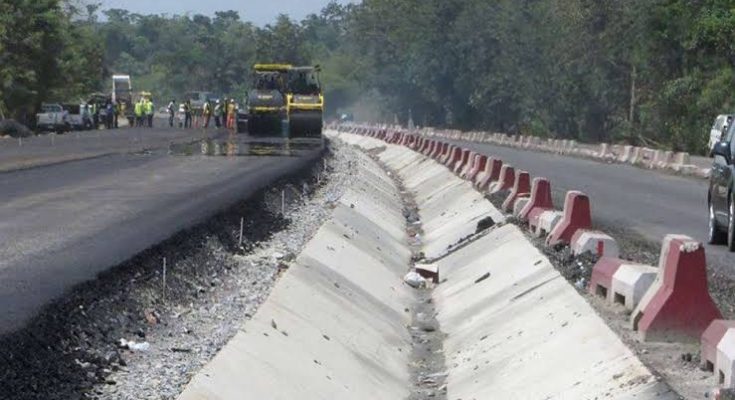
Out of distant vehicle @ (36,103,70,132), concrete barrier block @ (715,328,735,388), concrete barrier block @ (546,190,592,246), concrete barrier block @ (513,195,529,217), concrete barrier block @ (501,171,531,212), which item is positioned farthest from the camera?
distant vehicle @ (36,103,70,132)

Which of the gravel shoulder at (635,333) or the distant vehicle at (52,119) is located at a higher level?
the gravel shoulder at (635,333)

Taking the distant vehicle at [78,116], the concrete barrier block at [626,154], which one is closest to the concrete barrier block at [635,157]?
the concrete barrier block at [626,154]

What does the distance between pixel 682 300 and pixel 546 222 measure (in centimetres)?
899

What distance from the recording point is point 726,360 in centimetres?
978

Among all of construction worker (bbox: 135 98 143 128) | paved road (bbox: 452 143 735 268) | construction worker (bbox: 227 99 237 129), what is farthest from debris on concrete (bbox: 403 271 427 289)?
construction worker (bbox: 135 98 143 128)

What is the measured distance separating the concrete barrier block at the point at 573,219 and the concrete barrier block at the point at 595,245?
1.36 metres

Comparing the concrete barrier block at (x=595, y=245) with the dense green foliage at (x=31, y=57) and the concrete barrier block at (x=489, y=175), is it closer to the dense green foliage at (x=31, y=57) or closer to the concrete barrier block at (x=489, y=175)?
the concrete barrier block at (x=489, y=175)

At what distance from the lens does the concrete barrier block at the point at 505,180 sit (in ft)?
101

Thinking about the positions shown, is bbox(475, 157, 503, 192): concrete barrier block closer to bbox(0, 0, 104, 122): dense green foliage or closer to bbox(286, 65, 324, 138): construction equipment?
bbox(286, 65, 324, 138): construction equipment

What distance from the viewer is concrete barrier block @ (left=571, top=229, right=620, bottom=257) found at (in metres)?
16.8

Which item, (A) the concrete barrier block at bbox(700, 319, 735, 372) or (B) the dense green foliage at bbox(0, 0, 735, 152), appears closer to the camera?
(A) the concrete barrier block at bbox(700, 319, 735, 372)

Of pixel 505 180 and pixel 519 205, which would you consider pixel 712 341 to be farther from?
pixel 505 180

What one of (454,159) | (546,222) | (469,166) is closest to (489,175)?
(469,166)

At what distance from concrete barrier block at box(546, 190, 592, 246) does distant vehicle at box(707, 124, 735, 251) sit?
218cm
